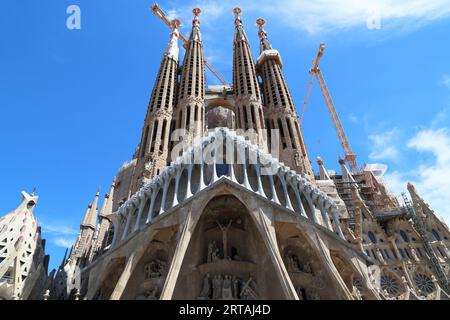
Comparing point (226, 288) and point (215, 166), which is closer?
point (226, 288)

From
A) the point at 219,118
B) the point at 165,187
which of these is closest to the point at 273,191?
the point at 165,187

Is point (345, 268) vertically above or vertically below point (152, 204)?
below

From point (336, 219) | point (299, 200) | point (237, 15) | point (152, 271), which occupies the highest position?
point (237, 15)

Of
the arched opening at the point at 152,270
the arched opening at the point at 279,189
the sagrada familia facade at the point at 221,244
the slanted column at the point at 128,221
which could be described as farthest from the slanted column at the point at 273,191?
the slanted column at the point at 128,221

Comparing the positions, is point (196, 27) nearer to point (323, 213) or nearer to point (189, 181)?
point (189, 181)

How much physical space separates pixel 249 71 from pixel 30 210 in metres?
23.4

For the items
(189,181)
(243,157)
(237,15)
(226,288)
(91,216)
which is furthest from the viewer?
(237,15)

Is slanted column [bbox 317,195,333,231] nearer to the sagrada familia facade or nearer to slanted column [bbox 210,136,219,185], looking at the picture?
the sagrada familia facade

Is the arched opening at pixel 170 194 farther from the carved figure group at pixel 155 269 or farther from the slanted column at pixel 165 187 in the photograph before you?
the carved figure group at pixel 155 269

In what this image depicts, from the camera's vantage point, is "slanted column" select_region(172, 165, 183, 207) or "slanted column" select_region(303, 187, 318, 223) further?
"slanted column" select_region(303, 187, 318, 223)

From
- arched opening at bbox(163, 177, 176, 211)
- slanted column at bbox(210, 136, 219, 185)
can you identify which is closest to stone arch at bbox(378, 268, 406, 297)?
slanted column at bbox(210, 136, 219, 185)

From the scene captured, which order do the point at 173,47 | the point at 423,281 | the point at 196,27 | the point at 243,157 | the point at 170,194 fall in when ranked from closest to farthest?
1. the point at 170,194
2. the point at 243,157
3. the point at 423,281
4. the point at 173,47
5. the point at 196,27
